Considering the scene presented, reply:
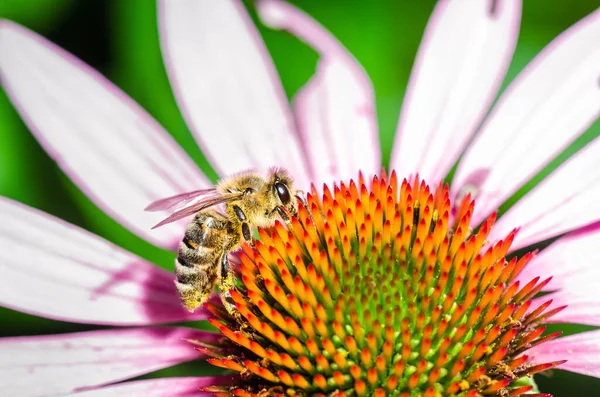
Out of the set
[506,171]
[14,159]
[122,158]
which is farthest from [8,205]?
[506,171]

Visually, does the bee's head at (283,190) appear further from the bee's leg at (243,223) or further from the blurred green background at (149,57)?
the blurred green background at (149,57)

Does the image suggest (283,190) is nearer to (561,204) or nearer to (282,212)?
(282,212)

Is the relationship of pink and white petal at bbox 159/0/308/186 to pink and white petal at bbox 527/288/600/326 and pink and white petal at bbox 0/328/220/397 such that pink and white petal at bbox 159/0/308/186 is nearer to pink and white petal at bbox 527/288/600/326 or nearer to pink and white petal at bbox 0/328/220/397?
pink and white petal at bbox 0/328/220/397

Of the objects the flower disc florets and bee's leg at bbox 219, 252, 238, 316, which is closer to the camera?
the flower disc florets

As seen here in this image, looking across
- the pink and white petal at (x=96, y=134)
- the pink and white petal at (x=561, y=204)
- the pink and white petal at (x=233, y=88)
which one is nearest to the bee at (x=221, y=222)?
the pink and white petal at (x=96, y=134)

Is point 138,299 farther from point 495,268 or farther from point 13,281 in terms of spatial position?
point 495,268

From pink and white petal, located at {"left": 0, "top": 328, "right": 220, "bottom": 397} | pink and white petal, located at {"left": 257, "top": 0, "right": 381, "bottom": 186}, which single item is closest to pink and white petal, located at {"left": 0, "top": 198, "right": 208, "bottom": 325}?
pink and white petal, located at {"left": 0, "top": 328, "right": 220, "bottom": 397}
